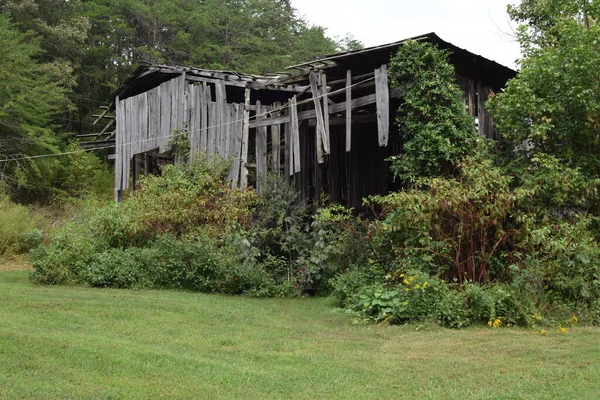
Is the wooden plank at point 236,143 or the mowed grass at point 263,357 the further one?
the wooden plank at point 236,143

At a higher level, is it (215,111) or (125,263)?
(215,111)

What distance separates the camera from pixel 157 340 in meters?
7.74

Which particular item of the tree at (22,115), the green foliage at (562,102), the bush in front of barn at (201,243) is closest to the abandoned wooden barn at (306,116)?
the bush in front of barn at (201,243)

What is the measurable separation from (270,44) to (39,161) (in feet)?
55.4

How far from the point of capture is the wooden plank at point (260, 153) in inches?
575

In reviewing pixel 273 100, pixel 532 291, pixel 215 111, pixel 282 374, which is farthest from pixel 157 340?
pixel 273 100

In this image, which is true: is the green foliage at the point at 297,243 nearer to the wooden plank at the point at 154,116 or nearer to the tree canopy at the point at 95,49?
the wooden plank at the point at 154,116

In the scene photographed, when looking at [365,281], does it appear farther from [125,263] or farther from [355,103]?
[125,263]

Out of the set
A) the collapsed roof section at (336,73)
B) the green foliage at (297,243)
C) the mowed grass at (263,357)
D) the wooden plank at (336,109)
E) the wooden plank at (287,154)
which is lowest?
the mowed grass at (263,357)

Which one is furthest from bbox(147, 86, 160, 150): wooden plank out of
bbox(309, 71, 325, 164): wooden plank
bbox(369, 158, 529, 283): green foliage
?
bbox(369, 158, 529, 283): green foliage

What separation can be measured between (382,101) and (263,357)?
7.05m

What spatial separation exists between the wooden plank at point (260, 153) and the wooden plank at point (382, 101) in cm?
329

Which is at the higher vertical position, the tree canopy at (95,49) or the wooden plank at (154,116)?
the tree canopy at (95,49)

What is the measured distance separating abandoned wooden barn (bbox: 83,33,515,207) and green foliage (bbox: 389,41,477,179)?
1.46ft
